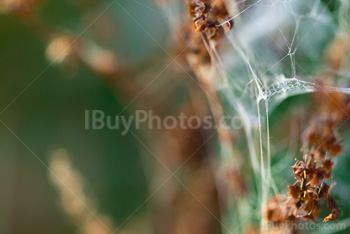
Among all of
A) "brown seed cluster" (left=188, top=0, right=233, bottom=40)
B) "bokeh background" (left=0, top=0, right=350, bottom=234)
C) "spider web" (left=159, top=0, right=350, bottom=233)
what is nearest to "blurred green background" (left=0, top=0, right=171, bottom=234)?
"bokeh background" (left=0, top=0, right=350, bottom=234)

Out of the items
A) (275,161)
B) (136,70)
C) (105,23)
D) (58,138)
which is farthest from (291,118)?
(58,138)

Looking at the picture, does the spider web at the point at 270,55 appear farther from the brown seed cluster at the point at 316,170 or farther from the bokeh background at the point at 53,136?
the bokeh background at the point at 53,136

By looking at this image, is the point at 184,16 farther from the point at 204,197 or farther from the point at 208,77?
the point at 204,197

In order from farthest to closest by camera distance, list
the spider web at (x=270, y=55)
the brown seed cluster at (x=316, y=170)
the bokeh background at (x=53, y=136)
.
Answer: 1. the bokeh background at (x=53, y=136)
2. the spider web at (x=270, y=55)
3. the brown seed cluster at (x=316, y=170)

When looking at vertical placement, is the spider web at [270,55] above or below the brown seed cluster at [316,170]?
above

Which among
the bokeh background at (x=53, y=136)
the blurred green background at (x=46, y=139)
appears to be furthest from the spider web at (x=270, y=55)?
the blurred green background at (x=46, y=139)

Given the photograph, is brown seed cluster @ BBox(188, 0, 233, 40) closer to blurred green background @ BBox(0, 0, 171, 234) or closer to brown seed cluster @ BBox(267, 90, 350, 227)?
brown seed cluster @ BBox(267, 90, 350, 227)
